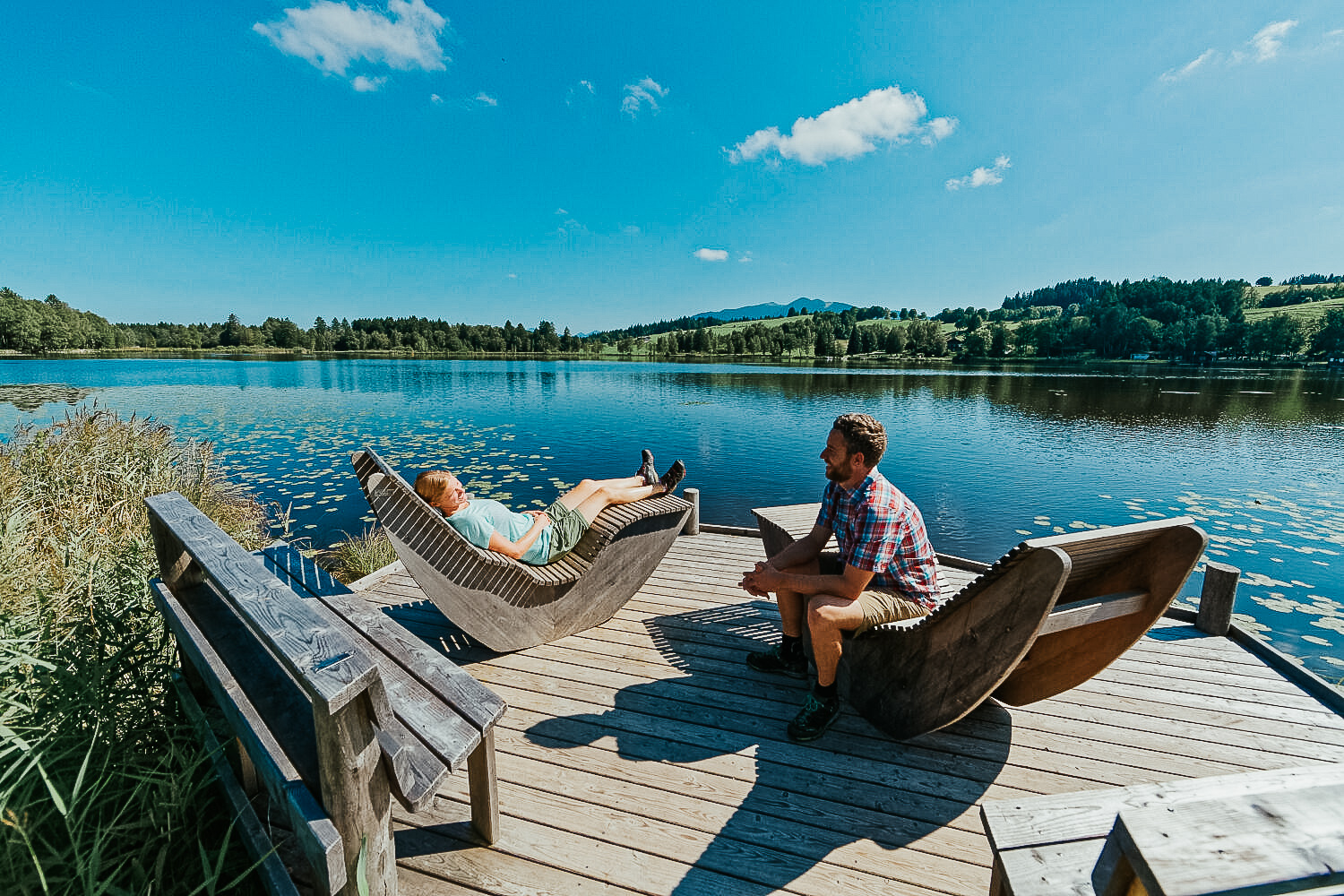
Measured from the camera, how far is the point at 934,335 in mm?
86312

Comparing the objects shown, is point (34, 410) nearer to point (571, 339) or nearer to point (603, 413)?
point (603, 413)

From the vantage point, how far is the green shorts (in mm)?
3689

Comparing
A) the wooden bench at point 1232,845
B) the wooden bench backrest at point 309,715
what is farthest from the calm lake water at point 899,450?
the wooden bench backrest at point 309,715

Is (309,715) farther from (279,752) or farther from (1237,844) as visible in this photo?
(1237,844)

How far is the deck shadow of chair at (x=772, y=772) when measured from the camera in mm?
2096

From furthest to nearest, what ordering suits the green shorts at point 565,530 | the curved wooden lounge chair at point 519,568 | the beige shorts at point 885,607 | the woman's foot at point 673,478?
the woman's foot at point 673,478
the green shorts at point 565,530
the curved wooden lounge chair at point 519,568
the beige shorts at point 885,607

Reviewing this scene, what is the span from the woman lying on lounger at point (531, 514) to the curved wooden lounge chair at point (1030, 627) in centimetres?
195

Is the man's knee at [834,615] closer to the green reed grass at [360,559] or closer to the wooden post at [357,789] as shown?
the wooden post at [357,789]

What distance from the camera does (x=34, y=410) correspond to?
597 inches

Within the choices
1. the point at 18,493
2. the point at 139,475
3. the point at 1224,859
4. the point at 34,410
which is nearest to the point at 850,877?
the point at 1224,859

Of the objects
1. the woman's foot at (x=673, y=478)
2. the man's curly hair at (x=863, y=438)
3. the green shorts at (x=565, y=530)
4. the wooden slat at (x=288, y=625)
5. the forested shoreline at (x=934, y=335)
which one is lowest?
the green shorts at (x=565, y=530)

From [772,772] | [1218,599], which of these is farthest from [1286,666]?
[772,772]

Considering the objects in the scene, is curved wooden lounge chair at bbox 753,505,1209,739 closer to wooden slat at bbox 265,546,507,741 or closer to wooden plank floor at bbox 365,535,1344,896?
wooden plank floor at bbox 365,535,1344,896

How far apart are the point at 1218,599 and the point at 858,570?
3.13 metres
